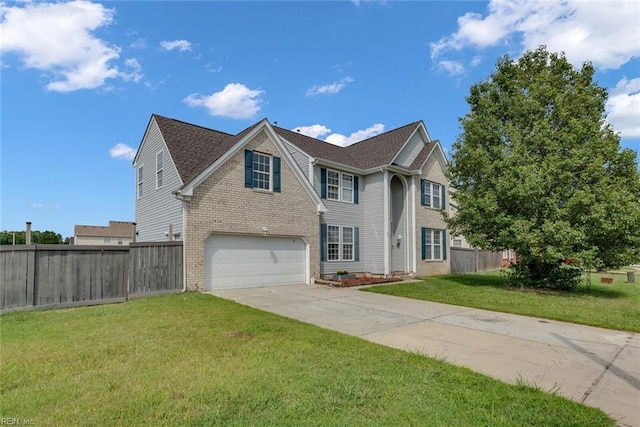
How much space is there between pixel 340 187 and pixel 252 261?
660 centimetres

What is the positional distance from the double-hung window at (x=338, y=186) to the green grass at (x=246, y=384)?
1135cm

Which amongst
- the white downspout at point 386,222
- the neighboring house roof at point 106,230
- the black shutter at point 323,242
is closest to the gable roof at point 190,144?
the black shutter at point 323,242

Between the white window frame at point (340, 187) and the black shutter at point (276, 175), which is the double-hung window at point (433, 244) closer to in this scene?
the white window frame at point (340, 187)

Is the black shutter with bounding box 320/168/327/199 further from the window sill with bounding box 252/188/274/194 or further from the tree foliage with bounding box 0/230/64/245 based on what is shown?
the tree foliage with bounding box 0/230/64/245

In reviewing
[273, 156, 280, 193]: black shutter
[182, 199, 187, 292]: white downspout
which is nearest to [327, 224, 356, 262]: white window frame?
[273, 156, 280, 193]: black shutter

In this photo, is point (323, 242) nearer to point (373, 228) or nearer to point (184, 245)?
point (373, 228)

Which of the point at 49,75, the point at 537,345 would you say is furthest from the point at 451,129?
the point at 49,75

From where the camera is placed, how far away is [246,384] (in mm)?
3852

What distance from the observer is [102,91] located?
1432cm

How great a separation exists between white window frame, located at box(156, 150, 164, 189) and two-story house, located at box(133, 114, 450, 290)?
41 millimetres

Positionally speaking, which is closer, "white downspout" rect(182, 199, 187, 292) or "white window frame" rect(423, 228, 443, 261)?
"white downspout" rect(182, 199, 187, 292)

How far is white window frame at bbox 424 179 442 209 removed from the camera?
19906 mm

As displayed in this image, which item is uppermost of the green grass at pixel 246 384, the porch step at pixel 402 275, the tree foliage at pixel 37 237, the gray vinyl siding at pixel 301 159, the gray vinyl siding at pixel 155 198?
the gray vinyl siding at pixel 301 159

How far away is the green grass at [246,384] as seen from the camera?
3.18 metres
